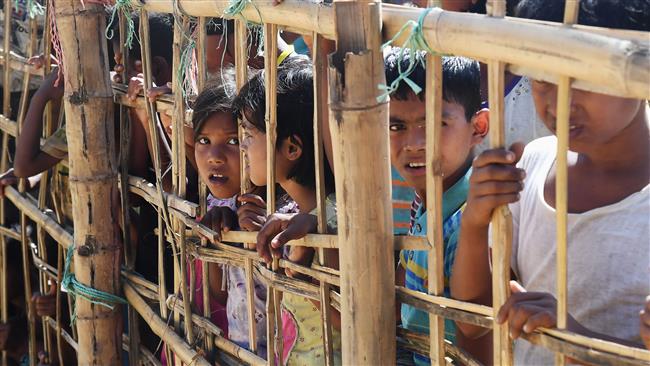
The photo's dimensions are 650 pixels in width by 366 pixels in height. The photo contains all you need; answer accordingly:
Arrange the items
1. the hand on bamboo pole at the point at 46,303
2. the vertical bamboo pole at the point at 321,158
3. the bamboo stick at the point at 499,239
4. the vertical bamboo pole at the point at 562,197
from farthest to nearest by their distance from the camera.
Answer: the hand on bamboo pole at the point at 46,303
the vertical bamboo pole at the point at 321,158
the bamboo stick at the point at 499,239
the vertical bamboo pole at the point at 562,197

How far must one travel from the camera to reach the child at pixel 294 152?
224 centimetres

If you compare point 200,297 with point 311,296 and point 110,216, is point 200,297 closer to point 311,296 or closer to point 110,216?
point 110,216

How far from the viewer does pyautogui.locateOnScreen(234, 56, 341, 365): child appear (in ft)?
7.35

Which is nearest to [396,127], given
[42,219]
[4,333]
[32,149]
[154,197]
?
[154,197]

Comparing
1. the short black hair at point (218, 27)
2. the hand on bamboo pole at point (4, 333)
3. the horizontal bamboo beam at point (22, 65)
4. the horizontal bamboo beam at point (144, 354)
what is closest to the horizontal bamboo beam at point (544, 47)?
the short black hair at point (218, 27)

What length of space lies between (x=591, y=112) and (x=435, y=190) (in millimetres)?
319

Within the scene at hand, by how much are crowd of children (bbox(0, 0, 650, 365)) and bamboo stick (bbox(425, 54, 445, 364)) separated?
40mm

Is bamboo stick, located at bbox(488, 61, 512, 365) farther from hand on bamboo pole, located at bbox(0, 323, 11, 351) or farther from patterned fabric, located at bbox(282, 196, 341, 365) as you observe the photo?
hand on bamboo pole, located at bbox(0, 323, 11, 351)

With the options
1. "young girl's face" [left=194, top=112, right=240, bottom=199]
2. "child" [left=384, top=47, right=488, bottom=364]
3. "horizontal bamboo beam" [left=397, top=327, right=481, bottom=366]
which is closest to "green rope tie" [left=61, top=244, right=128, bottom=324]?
"young girl's face" [left=194, top=112, right=240, bottom=199]

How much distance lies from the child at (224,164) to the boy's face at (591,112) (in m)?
1.07

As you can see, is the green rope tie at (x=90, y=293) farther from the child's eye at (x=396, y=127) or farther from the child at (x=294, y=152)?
the child's eye at (x=396, y=127)

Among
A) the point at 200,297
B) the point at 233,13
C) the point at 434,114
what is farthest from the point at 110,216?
the point at 434,114

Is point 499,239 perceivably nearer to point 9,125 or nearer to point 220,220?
point 220,220

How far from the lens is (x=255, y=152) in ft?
7.34
